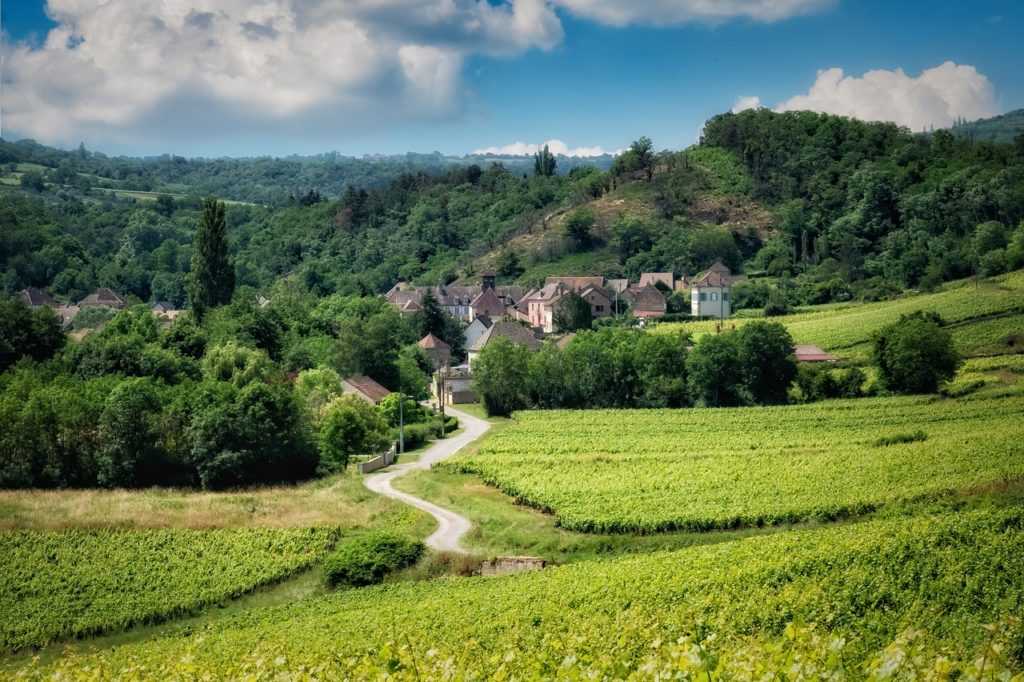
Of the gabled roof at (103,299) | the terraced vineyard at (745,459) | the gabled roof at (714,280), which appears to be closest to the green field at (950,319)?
the gabled roof at (714,280)

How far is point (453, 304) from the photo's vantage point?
105m

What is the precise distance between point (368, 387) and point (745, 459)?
26797mm

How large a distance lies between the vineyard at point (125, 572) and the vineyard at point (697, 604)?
2.65 m

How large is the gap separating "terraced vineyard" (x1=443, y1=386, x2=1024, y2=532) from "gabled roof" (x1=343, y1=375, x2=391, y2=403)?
9.58 m

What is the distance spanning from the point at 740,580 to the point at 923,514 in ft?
33.4

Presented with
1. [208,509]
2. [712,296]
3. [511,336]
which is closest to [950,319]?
[712,296]

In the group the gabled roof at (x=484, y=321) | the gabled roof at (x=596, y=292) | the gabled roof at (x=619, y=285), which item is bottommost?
the gabled roof at (x=484, y=321)

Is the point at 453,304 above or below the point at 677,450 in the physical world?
above

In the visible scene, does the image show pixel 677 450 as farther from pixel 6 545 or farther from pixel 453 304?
pixel 453 304

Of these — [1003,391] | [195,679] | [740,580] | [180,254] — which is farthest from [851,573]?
[180,254]

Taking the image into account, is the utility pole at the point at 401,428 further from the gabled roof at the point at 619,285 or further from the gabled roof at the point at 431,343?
the gabled roof at the point at 619,285

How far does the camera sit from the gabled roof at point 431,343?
7700cm

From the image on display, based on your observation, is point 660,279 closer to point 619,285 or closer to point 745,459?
point 619,285

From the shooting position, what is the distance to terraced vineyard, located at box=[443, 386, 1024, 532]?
1318 inches
